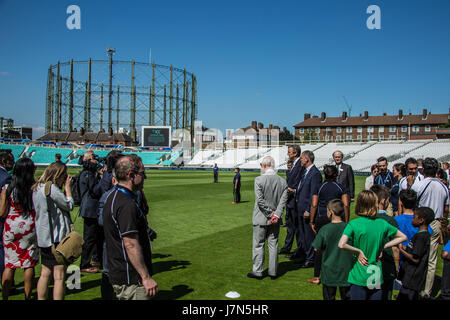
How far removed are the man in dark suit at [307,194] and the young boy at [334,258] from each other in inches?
73.9

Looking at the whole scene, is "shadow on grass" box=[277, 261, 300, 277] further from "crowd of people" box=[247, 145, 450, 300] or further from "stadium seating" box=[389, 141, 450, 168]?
"stadium seating" box=[389, 141, 450, 168]

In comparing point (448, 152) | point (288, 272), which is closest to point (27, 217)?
point (288, 272)

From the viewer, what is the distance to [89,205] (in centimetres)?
580

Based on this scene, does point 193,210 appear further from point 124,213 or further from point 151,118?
point 151,118

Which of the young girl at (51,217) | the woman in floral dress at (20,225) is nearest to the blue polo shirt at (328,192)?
the young girl at (51,217)

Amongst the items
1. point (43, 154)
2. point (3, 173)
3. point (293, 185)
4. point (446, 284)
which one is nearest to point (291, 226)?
point (293, 185)

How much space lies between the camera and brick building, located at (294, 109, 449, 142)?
88125 millimetres

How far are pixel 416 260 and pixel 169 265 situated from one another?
13.1 ft

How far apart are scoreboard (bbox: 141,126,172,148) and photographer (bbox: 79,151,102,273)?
1961 inches

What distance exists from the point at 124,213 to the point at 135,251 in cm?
32

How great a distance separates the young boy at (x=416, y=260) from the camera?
3867 mm

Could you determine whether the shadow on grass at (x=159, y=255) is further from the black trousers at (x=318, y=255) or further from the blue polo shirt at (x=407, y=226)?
the blue polo shirt at (x=407, y=226)

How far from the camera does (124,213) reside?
2838mm

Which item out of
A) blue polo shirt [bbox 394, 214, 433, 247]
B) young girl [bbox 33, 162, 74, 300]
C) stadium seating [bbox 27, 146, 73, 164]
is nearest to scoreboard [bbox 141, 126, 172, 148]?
stadium seating [bbox 27, 146, 73, 164]
